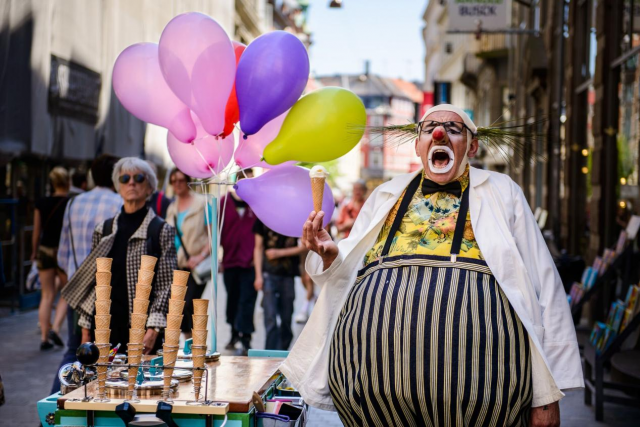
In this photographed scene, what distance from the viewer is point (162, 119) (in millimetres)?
4656

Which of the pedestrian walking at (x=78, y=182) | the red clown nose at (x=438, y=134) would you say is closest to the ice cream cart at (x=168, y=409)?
the red clown nose at (x=438, y=134)

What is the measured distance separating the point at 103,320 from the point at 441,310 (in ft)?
4.53

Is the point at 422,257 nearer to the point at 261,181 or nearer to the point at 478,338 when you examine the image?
the point at 478,338

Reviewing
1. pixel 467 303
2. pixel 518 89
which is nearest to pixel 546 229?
pixel 518 89

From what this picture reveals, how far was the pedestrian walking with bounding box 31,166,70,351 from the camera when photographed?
27.7 ft

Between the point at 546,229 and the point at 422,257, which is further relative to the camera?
the point at 546,229

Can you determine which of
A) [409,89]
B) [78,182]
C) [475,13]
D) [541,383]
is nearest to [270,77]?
→ [541,383]

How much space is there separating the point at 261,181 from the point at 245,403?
1.44m

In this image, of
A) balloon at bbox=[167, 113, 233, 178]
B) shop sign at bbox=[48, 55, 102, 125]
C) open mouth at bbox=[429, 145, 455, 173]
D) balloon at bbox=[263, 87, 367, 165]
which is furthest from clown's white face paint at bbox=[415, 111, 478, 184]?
shop sign at bbox=[48, 55, 102, 125]

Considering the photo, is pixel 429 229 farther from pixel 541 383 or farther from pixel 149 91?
pixel 149 91

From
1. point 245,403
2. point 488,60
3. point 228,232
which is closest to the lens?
point 245,403

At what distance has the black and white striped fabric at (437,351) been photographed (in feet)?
9.92

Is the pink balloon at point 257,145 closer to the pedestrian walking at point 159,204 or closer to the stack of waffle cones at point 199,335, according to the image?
the stack of waffle cones at point 199,335

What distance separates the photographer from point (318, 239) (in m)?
3.24
